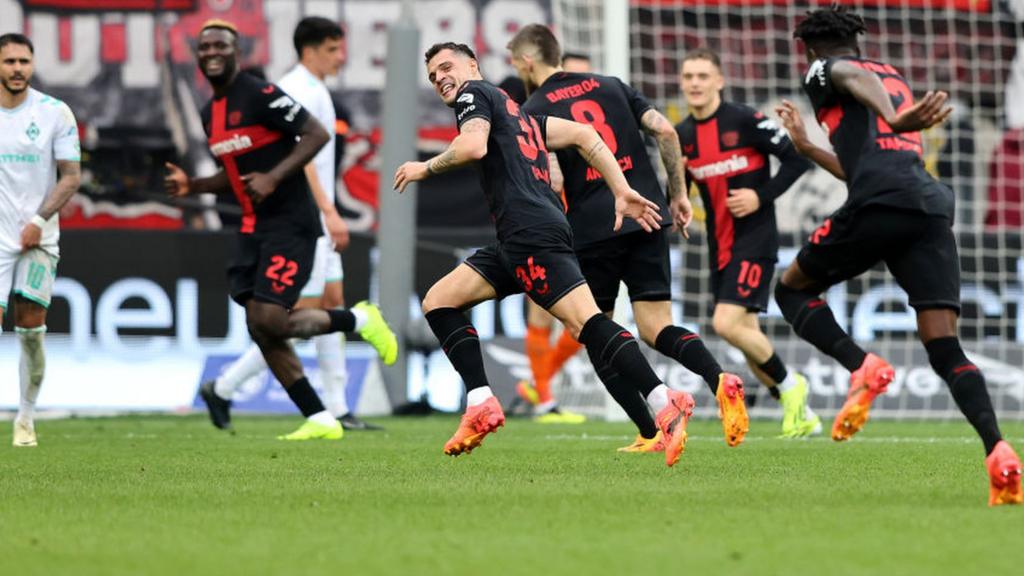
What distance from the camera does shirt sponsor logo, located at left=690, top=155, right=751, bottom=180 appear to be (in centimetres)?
1009

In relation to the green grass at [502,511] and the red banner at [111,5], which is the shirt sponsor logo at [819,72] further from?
the red banner at [111,5]

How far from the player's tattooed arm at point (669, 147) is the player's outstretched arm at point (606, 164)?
39.9 inches

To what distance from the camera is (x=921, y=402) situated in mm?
12789

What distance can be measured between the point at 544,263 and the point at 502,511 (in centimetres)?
175

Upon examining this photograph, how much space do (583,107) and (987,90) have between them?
7758 millimetres

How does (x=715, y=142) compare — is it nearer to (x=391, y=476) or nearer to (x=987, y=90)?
(x=391, y=476)

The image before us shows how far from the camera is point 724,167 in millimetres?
10102

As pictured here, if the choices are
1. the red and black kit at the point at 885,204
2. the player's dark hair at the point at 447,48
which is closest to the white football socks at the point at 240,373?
the player's dark hair at the point at 447,48

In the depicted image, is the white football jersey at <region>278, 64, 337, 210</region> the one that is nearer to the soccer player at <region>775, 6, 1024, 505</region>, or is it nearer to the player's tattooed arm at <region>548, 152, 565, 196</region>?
the player's tattooed arm at <region>548, 152, 565, 196</region>

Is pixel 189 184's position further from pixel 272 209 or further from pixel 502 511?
pixel 502 511

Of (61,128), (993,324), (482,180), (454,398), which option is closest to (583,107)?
(482,180)

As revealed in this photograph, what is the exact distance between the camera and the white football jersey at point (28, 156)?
9125mm

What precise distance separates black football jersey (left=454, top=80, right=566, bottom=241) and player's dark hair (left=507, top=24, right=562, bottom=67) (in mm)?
1690

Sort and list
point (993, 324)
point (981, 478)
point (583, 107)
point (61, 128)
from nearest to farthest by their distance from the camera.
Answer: point (981, 478), point (583, 107), point (61, 128), point (993, 324)
